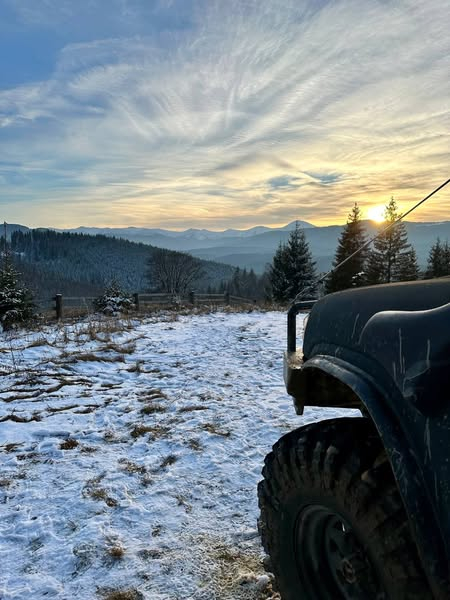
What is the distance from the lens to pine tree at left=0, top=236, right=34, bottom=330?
11.9 meters

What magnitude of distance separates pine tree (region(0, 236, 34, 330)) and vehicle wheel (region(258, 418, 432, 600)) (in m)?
11.8

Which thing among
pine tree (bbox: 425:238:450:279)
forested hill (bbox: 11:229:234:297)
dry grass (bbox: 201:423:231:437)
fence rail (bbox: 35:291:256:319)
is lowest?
dry grass (bbox: 201:423:231:437)

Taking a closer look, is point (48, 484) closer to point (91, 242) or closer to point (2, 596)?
point (2, 596)

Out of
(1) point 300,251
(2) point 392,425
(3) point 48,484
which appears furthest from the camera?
(1) point 300,251

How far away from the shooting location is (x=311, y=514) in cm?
141

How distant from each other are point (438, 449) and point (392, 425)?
14 centimetres

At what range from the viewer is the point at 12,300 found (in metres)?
12.1

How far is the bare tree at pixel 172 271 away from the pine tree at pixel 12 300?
3403cm

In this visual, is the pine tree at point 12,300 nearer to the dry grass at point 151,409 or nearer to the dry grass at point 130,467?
the dry grass at point 151,409

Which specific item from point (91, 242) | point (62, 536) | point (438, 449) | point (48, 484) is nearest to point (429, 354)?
point (438, 449)

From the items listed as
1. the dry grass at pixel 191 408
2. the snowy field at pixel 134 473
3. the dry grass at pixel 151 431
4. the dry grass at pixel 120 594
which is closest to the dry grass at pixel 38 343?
the snowy field at pixel 134 473

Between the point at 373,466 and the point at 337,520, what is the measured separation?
37cm

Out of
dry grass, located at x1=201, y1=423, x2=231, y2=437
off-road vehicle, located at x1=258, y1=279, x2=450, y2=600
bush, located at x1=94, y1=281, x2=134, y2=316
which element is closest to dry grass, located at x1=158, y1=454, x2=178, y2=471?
dry grass, located at x1=201, y1=423, x2=231, y2=437

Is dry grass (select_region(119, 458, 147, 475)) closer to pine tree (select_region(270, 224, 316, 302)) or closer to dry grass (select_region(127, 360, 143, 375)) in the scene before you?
dry grass (select_region(127, 360, 143, 375))
